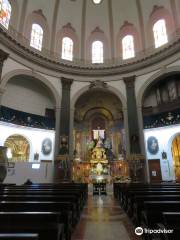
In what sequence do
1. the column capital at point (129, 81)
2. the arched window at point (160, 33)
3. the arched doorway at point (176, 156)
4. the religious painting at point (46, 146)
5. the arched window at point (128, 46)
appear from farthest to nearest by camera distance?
1. the arched window at point (128, 46)
2. the column capital at point (129, 81)
3. the arched window at point (160, 33)
4. the religious painting at point (46, 146)
5. the arched doorway at point (176, 156)

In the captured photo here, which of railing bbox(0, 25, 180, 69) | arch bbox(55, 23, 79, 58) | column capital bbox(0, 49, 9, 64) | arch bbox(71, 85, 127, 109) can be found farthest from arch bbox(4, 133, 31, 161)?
arch bbox(55, 23, 79, 58)

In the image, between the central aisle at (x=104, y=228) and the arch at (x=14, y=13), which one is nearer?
the central aisle at (x=104, y=228)

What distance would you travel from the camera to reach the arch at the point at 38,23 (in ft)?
55.4

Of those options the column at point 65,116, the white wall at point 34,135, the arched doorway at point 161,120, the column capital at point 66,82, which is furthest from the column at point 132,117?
the white wall at point 34,135

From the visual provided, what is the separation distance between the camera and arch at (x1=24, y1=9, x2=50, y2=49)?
1688cm

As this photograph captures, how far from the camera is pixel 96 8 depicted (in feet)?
64.1

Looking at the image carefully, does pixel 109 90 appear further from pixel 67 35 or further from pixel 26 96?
pixel 26 96

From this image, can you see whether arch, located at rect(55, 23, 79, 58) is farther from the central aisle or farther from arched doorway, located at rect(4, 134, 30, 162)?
the central aisle

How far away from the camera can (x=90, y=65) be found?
19312mm

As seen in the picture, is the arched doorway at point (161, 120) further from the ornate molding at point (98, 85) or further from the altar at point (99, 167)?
the ornate molding at point (98, 85)

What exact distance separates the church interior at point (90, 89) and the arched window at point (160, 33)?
0.10 meters

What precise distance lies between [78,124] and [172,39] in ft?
42.1

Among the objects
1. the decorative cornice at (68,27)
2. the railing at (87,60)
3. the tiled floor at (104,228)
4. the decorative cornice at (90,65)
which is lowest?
the tiled floor at (104,228)

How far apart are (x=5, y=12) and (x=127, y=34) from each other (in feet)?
39.6
